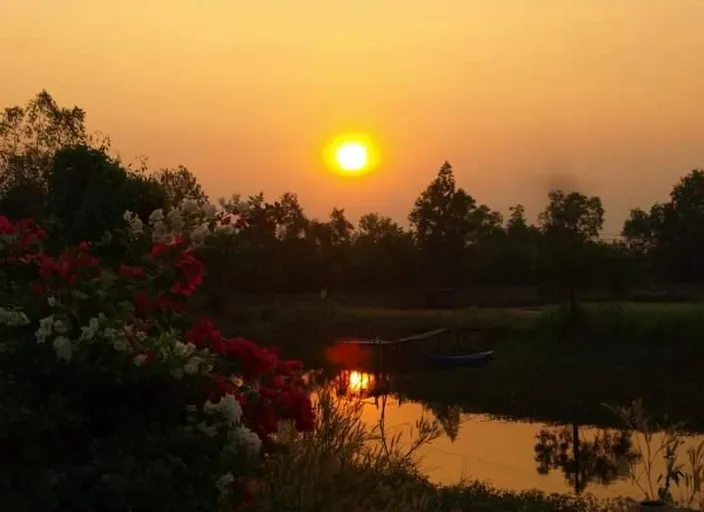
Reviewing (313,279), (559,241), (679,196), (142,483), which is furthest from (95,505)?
(679,196)

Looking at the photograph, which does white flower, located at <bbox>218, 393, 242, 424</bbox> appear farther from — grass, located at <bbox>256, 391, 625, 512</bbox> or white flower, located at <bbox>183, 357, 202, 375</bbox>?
grass, located at <bbox>256, 391, 625, 512</bbox>

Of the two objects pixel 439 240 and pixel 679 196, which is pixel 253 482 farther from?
pixel 679 196

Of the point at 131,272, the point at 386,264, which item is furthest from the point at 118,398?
the point at 386,264

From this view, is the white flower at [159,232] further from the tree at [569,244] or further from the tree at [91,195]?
the tree at [569,244]

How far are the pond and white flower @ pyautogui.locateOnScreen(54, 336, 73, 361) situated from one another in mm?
9171

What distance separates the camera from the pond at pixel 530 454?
15453 millimetres

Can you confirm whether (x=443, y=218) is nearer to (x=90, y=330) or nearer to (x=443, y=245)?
(x=443, y=245)

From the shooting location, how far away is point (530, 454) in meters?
18.8

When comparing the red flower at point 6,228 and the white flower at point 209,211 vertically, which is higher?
the white flower at point 209,211

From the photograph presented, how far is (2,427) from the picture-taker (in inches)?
153

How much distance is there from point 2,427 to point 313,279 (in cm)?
5277

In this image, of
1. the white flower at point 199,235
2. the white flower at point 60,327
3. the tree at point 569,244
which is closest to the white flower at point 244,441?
the white flower at point 60,327

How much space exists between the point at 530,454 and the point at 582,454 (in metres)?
1.04

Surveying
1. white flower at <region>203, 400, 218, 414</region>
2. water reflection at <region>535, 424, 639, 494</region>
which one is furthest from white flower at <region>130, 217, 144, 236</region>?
water reflection at <region>535, 424, 639, 494</region>
